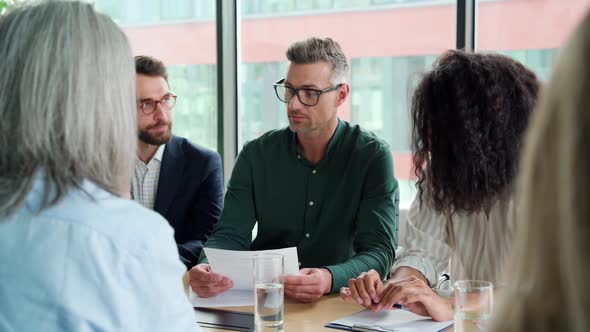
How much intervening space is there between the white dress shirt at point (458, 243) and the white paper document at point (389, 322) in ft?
1.13

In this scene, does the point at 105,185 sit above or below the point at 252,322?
above

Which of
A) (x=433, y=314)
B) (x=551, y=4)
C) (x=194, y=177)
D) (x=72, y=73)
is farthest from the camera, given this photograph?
(x=551, y=4)

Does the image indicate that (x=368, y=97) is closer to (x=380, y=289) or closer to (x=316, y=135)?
(x=316, y=135)

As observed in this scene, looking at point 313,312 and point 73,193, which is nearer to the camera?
point 73,193

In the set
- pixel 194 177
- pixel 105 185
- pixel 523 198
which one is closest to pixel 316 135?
pixel 194 177

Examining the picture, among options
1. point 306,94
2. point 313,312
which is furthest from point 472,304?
point 306,94

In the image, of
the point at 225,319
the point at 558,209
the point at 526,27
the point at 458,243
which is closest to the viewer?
the point at 558,209

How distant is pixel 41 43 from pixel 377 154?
178cm

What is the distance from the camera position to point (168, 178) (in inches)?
128

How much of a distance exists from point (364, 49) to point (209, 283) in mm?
2774

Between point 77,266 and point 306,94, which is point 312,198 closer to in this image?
point 306,94

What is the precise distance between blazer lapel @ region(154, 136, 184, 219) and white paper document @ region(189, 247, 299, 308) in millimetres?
1126

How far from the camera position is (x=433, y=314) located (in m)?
1.84

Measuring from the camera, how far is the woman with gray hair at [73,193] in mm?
1100
